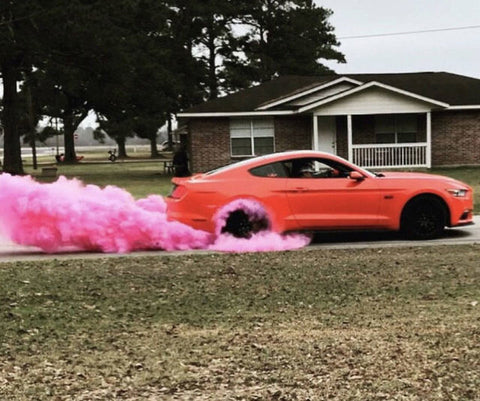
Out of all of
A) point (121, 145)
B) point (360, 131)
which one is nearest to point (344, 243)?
point (360, 131)

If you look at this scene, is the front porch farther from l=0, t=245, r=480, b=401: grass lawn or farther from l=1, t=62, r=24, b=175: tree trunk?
l=0, t=245, r=480, b=401: grass lawn

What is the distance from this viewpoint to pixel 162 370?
442 cm

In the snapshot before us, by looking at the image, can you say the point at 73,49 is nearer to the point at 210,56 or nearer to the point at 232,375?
the point at 210,56

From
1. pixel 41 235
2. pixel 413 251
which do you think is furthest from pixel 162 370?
pixel 41 235

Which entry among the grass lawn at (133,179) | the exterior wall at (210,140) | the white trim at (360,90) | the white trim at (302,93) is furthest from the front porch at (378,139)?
the grass lawn at (133,179)

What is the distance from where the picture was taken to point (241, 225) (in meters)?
10.1

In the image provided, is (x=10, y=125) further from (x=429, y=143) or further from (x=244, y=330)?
(x=244, y=330)

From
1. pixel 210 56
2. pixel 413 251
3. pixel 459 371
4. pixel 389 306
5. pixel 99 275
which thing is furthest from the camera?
pixel 210 56

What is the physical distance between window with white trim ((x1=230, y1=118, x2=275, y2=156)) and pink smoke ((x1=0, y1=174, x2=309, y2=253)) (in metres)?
18.4

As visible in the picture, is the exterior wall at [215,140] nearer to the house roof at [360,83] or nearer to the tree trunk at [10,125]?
the house roof at [360,83]

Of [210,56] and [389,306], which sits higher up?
[210,56]

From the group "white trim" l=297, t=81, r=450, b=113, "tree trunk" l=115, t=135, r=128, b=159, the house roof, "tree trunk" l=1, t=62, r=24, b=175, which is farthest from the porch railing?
"tree trunk" l=115, t=135, r=128, b=159

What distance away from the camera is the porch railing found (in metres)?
27.5

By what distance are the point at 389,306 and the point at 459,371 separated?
1.72 meters
